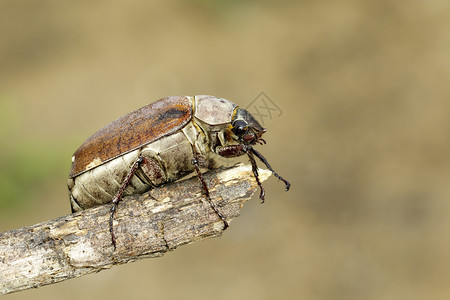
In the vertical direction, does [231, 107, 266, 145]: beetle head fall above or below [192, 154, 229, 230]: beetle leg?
above

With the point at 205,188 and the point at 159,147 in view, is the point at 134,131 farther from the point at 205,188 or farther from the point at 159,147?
the point at 205,188

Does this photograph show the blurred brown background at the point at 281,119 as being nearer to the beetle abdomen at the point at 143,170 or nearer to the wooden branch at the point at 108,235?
the beetle abdomen at the point at 143,170

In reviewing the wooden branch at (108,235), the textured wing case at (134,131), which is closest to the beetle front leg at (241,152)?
the wooden branch at (108,235)

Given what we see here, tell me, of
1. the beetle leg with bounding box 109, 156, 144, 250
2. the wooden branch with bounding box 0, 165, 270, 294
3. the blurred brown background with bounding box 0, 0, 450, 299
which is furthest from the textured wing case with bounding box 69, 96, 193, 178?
the blurred brown background with bounding box 0, 0, 450, 299

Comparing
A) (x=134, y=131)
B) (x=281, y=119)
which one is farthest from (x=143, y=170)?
(x=281, y=119)

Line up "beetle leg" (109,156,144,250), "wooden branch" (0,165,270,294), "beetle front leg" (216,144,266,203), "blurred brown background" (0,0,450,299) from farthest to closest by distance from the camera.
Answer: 1. "blurred brown background" (0,0,450,299)
2. "beetle front leg" (216,144,266,203)
3. "beetle leg" (109,156,144,250)
4. "wooden branch" (0,165,270,294)

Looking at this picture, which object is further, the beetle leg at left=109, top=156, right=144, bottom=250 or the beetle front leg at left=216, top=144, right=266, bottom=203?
the beetle front leg at left=216, top=144, right=266, bottom=203

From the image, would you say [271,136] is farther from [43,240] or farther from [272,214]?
[43,240]

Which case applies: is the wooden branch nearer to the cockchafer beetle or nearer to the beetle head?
the cockchafer beetle

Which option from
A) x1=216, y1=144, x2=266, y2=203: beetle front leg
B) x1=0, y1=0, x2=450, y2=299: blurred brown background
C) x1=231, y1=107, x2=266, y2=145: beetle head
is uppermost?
x1=231, y1=107, x2=266, y2=145: beetle head
